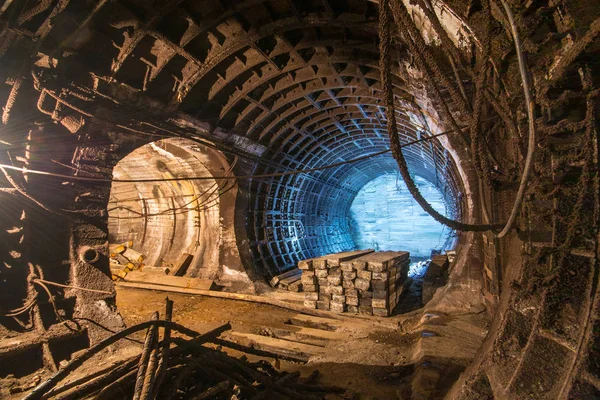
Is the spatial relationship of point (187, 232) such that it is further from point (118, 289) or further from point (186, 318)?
point (186, 318)

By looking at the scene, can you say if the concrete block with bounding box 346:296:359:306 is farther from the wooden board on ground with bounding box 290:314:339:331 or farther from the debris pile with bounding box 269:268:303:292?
the debris pile with bounding box 269:268:303:292

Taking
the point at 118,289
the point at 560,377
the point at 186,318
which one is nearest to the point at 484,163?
the point at 560,377

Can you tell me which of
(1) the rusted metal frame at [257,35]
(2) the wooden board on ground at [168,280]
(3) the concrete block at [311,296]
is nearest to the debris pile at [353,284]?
(3) the concrete block at [311,296]

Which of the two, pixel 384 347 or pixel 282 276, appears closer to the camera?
pixel 384 347

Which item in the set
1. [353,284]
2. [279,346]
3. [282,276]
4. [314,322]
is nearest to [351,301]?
[353,284]

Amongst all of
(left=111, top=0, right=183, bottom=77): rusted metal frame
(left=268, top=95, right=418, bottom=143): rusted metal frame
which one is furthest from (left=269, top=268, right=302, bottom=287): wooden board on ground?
(left=111, top=0, right=183, bottom=77): rusted metal frame

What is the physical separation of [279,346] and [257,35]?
18.6ft

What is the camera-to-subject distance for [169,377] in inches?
130

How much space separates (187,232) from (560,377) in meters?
10.8

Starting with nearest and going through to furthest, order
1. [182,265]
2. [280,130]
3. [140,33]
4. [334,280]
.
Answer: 1. [140,33]
2. [334,280]
3. [280,130]
4. [182,265]

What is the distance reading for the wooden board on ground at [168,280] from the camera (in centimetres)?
980

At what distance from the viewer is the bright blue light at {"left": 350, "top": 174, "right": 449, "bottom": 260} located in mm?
18656

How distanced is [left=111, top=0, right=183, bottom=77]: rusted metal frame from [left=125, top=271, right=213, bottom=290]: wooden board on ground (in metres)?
6.33

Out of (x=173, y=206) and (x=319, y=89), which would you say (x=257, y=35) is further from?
(x=173, y=206)
